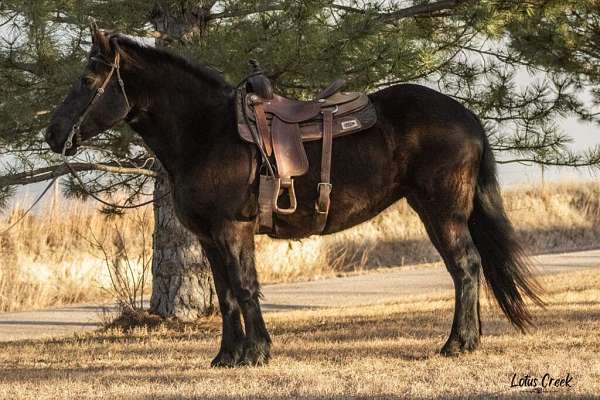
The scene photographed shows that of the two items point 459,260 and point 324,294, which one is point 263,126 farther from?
point 324,294

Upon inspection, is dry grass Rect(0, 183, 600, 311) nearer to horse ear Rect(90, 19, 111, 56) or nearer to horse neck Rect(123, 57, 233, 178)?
horse neck Rect(123, 57, 233, 178)

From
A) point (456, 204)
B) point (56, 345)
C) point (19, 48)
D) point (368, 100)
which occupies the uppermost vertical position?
point (19, 48)

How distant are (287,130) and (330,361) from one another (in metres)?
1.58

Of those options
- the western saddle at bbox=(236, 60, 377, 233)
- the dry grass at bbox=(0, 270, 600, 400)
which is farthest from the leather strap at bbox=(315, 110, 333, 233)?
the dry grass at bbox=(0, 270, 600, 400)

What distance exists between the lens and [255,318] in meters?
6.61

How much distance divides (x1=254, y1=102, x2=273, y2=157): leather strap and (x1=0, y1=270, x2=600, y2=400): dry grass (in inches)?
55.3

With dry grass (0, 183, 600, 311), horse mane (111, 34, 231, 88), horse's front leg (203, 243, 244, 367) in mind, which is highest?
horse mane (111, 34, 231, 88)

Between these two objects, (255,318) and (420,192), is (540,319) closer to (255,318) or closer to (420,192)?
(420,192)

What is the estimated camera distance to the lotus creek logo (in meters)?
5.68

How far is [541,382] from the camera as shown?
580 cm

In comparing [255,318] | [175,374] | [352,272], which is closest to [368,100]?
[255,318]

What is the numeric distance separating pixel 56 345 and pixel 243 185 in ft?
11.4

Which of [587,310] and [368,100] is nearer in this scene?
[368,100]

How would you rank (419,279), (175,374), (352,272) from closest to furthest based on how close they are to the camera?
(175,374) < (419,279) < (352,272)
